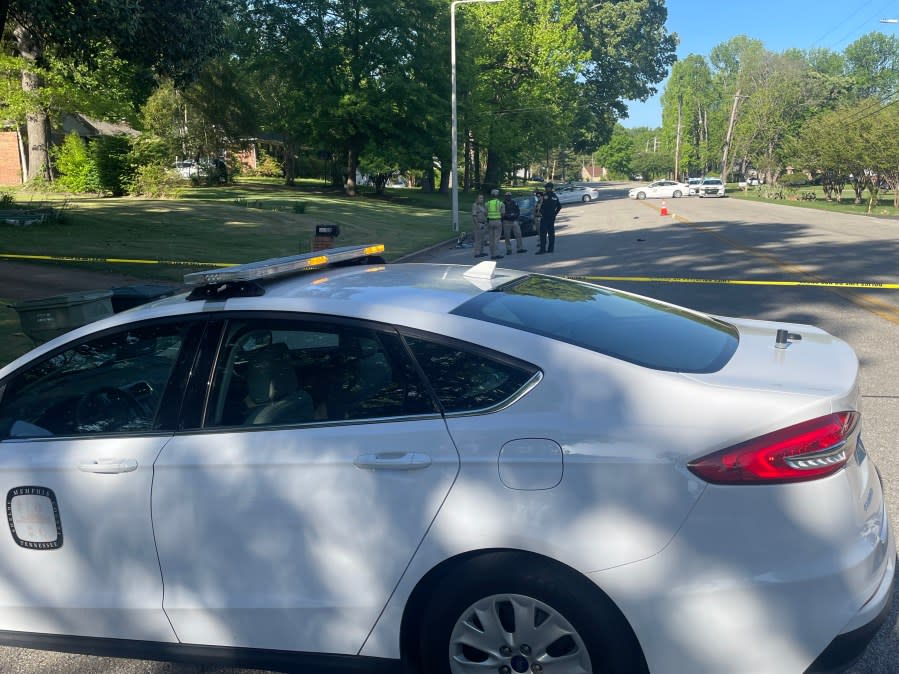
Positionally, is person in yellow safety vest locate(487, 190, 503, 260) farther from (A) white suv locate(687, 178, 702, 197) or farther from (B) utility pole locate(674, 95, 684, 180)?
(B) utility pole locate(674, 95, 684, 180)

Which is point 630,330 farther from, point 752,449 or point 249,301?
point 249,301

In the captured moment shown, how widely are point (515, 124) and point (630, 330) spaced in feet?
183

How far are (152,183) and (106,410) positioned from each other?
3274 cm

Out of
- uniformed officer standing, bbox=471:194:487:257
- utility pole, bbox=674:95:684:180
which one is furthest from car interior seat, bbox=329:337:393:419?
utility pole, bbox=674:95:684:180

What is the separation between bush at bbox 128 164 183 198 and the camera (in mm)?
33625

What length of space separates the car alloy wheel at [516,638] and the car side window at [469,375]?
62 centimetres

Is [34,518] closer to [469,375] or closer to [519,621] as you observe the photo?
[469,375]

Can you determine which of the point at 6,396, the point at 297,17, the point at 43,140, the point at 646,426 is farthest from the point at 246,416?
the point at 297,17

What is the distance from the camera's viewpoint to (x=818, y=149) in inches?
2121

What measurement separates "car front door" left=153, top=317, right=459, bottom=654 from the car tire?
0.21 metres

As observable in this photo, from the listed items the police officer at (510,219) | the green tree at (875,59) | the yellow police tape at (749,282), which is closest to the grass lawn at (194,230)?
the police officer at (510,219)

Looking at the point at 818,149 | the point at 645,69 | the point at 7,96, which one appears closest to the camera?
the point at 7,96

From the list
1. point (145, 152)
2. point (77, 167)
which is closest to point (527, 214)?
point (145, 152)

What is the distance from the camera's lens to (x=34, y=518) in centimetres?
318
